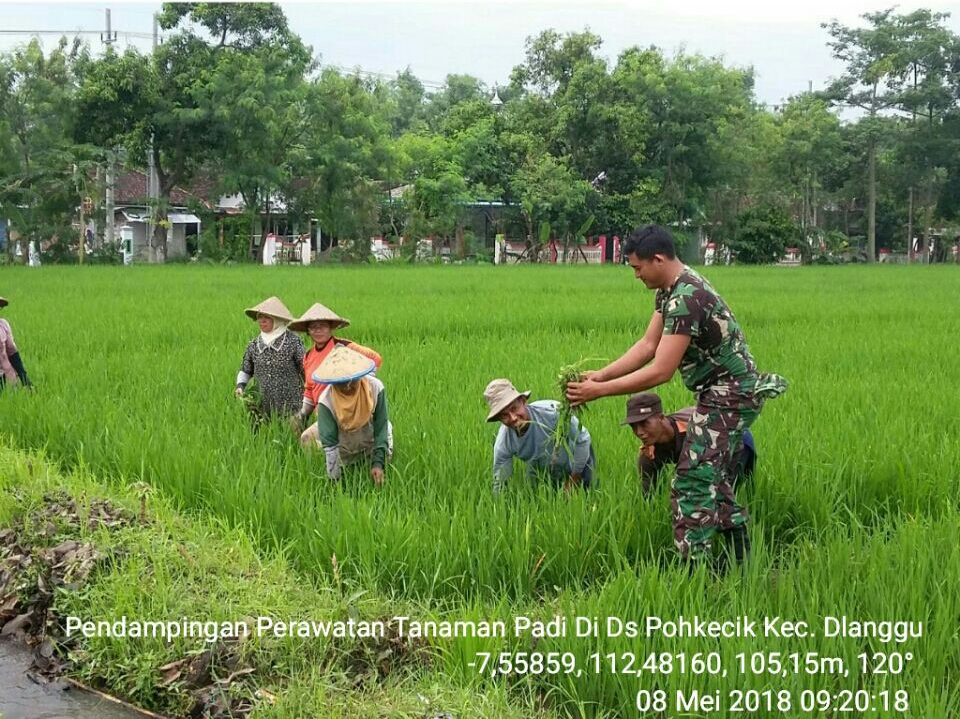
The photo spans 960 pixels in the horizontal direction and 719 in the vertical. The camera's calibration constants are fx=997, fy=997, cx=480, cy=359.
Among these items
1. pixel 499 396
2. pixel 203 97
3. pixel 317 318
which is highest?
pixel 203 97

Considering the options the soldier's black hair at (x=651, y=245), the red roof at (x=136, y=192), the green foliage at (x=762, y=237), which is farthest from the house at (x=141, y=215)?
the soldier's black hair at (x=651, y=245)

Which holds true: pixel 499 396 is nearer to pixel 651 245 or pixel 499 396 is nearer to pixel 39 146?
pixel 651 245

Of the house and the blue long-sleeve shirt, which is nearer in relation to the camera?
the blue long-sleeve shirt

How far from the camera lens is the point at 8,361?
6.40 meters

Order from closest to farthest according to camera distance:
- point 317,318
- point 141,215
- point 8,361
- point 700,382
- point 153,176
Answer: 1. point 700,382
2. point 317,318
3. point 8,361
4. point 153,176
5. point 141,215

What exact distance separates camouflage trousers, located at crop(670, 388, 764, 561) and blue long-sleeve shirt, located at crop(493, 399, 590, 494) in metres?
0.58

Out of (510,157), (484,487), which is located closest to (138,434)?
(484,487)

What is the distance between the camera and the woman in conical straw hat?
17.5 feet

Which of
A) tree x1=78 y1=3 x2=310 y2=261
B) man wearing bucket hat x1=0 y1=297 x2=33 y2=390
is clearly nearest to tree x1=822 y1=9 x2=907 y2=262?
tree x1=78 y1=3 x2=310 y2=261

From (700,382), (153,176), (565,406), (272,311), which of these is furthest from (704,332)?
(153,176)

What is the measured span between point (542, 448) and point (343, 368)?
875 mm

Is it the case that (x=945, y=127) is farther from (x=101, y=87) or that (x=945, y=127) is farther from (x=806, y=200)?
(x=101, y=87)

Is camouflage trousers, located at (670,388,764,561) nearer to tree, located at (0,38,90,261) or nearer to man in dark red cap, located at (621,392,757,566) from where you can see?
man in dark red cap, located at (621,392,757,566)

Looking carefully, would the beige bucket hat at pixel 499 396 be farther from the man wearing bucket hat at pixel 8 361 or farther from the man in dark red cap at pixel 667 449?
the man wearing bucket hat at pixel 8 361
